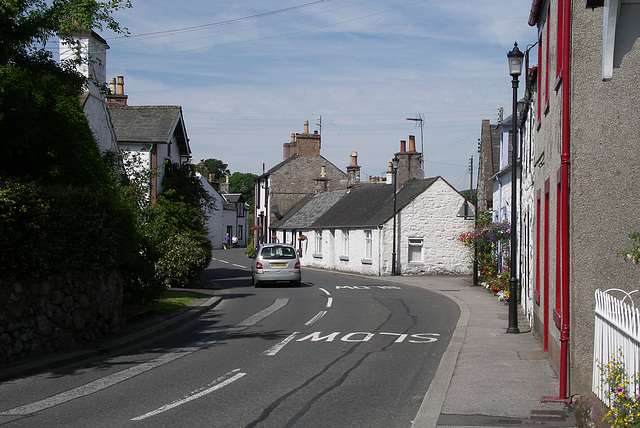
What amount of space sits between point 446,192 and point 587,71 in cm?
3089

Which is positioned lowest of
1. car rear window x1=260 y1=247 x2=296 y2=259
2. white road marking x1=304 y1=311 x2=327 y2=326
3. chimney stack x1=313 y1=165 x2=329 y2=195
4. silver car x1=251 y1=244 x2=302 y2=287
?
white road marking x1=304 y1=311 x2=327 y2=326

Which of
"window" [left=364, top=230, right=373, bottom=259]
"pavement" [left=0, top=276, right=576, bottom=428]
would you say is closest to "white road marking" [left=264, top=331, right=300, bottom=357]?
"pavement" [left=0, top=276, right=576, bottom=428]

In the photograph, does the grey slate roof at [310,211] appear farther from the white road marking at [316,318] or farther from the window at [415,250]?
the white road marking at [316,318]

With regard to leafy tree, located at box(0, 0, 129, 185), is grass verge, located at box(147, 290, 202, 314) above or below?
below

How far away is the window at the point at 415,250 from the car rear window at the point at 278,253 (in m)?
10.7

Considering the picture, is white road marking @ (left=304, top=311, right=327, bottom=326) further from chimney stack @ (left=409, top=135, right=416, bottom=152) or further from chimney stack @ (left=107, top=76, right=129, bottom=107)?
chimney stack @ (left=409, top=135, right=416, bottom=152)

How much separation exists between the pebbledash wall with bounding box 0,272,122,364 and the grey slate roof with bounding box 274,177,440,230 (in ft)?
83.0

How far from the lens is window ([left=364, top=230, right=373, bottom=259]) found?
127 ft

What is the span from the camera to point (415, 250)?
37781 mm

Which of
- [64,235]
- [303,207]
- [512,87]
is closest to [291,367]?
[64,235]

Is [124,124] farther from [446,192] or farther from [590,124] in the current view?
Answer: [590,124]

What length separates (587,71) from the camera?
7500 mm

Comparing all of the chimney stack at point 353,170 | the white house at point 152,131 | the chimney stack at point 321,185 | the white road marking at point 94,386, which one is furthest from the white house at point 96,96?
the chimney stack at point 321,185

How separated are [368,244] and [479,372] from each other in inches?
1160
